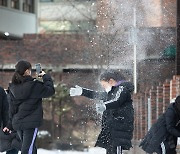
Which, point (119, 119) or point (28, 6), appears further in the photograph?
point (28, 6)

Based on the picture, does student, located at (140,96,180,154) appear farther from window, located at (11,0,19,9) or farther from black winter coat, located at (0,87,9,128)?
window, located at (11,0,19,9)

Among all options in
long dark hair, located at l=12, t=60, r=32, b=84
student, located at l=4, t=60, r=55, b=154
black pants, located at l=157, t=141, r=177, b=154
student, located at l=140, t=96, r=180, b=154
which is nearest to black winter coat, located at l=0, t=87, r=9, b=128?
student, located at l=4, t=60, r=55, b=154

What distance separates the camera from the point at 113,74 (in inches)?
354

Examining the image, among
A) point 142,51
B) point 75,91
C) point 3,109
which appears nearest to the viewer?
point 75,91

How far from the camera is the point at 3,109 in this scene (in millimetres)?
10250

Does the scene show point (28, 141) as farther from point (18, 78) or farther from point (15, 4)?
point (15, 4)

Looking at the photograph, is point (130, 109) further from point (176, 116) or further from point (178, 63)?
point (178, 63)

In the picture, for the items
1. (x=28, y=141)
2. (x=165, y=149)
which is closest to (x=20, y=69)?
(x=28, y=141)

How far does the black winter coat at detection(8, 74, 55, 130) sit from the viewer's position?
30.0ft

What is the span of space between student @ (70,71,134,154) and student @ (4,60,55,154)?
49 cm

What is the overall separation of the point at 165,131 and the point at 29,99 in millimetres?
1881

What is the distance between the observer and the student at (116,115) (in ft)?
29.1

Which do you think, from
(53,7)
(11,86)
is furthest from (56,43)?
(53,7)

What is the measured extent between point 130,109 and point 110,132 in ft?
1.28
